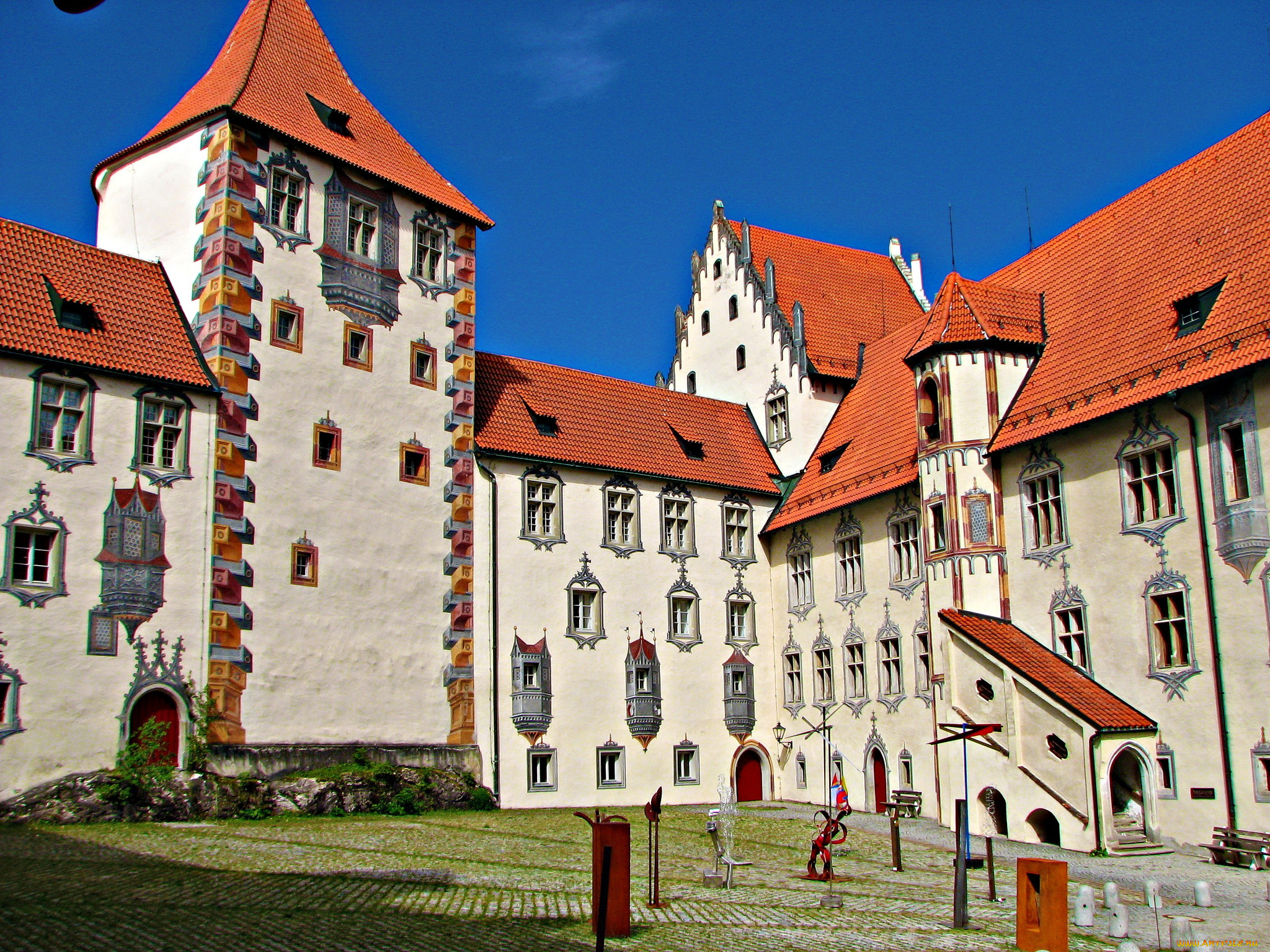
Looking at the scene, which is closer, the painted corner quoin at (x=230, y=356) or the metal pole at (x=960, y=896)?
the metal pole at (x=960, y=896)

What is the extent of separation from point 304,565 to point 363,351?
571 centimetres

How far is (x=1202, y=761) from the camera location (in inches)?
918

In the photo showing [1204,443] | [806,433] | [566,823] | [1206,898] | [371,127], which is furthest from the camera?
[806,433]

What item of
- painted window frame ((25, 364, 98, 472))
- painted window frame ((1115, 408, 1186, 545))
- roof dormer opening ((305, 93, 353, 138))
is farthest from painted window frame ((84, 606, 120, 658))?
painted window frame ((1115, 408, 1186, 545))

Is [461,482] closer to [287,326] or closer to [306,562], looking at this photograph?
[306,562]

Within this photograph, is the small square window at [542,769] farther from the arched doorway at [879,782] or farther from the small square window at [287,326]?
the small square window at [287,326]

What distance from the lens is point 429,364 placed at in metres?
32.7

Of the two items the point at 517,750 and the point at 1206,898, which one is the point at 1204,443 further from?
the point at 517,750

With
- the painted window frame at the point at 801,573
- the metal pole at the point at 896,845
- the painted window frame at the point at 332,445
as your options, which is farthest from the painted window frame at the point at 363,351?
the metal pole at the point at 896,845

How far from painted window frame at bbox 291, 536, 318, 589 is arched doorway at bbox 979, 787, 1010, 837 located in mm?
15651

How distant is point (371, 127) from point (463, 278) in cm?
480

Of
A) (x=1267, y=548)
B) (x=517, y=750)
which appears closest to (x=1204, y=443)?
(x=1267, y=548)

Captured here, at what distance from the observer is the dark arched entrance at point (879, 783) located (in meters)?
32.1

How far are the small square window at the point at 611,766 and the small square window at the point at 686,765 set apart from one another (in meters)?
1.78
